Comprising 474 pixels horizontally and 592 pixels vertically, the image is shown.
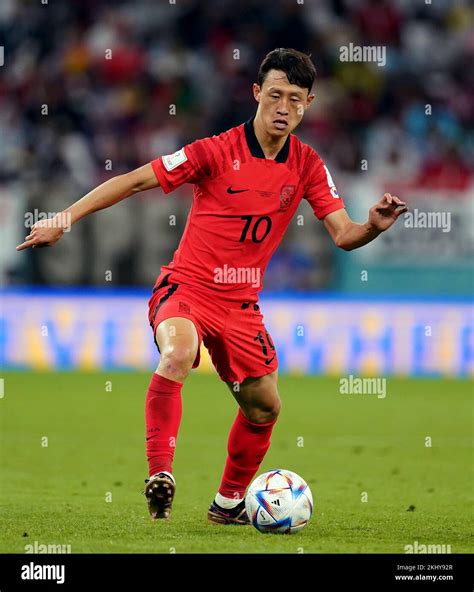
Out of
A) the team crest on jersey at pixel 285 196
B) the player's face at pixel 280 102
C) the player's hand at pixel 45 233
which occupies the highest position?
the player's face at pixel 280 102

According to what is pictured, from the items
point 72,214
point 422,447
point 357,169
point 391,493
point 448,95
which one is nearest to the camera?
point 72,214

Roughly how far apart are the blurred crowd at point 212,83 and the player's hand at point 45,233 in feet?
35.3

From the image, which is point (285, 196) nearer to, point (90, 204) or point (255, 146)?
point (255, 146)

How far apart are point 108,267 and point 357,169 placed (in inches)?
162

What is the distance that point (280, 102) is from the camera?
267 inches

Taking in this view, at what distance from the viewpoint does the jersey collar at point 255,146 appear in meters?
6.98

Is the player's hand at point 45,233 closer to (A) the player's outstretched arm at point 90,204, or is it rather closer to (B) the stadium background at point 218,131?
(A) the player's outstretched arm at point 90,204

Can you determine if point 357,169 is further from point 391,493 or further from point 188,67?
point 391,493

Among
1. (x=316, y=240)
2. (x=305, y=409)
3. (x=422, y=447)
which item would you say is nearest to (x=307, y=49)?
(x=316, y=240)

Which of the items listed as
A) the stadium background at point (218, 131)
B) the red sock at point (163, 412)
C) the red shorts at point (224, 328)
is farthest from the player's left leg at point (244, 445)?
the stadium background at point (218, 131)

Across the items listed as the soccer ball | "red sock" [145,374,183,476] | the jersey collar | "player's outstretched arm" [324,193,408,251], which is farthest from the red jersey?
the soccer ball

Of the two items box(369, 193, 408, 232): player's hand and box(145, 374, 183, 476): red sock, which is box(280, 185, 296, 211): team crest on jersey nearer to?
box(369, 193, 408, 232): player's hand

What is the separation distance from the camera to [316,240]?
16906mm

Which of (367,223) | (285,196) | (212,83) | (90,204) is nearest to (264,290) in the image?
(212,83)
